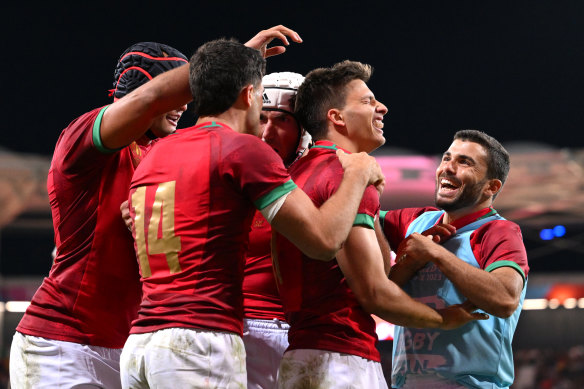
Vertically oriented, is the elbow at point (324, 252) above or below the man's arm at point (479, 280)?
above

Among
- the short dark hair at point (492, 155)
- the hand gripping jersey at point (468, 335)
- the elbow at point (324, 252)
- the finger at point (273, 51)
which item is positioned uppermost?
the finger at point (273, 51)

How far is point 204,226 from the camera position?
6.84 feet

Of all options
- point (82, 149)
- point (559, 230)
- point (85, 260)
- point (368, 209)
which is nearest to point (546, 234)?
point (559, 230)

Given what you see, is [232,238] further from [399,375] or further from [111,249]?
[399,375]

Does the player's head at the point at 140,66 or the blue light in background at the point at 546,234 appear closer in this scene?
the player's head at the point at 140,66

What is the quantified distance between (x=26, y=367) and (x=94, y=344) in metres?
0.26

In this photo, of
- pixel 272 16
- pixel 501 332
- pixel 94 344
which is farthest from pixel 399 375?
pixel 272 16

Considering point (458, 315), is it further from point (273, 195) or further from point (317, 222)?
point (273, 195)

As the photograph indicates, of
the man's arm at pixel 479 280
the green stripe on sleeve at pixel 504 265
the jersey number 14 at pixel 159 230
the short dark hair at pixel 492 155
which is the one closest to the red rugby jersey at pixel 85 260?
the jersey number 14 at pixel 159 230

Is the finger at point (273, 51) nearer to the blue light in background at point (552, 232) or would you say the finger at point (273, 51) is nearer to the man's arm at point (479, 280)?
the man's arm at point (479, 280)

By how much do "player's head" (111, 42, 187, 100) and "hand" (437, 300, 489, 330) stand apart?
1.45m

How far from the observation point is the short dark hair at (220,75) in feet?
7.39

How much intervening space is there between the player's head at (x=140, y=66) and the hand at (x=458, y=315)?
1.45m

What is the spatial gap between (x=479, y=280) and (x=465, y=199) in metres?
0.63
